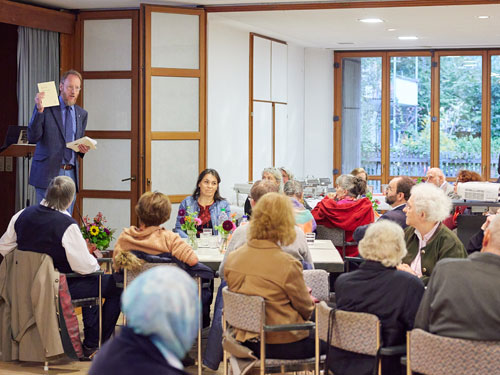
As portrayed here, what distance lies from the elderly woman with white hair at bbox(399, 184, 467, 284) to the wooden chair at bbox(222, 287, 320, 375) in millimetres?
811

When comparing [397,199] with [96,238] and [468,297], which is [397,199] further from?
[468,297]

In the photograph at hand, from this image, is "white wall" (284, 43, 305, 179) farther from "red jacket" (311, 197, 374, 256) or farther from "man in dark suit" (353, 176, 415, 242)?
"man in dark suit" (353, 176, 415, 242)

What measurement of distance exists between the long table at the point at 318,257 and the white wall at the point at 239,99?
4002mm

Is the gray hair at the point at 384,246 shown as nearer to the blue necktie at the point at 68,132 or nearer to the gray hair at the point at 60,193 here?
the gray hair at the point at 60,193

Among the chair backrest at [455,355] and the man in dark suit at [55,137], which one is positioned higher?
the man in dark suit at [55,137]

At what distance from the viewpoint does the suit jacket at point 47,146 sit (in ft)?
23.6

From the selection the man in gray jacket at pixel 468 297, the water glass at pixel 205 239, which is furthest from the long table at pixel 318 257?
the man in gray jacket at pixel 468 297

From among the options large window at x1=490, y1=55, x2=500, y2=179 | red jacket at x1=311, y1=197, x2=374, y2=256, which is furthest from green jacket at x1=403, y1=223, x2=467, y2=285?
large window at x1=490, y1=55, x2=500, y2=179

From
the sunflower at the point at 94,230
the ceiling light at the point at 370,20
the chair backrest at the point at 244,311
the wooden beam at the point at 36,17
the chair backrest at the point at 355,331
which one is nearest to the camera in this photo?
the chair backrest at the point at 355,331

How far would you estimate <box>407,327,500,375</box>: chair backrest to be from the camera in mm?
3277

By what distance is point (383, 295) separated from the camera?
147 inches

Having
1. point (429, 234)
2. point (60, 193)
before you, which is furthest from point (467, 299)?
point (60, 193)

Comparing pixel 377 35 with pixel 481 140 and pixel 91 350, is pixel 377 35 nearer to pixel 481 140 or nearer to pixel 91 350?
pixel 481 140

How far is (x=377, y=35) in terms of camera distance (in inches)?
447
